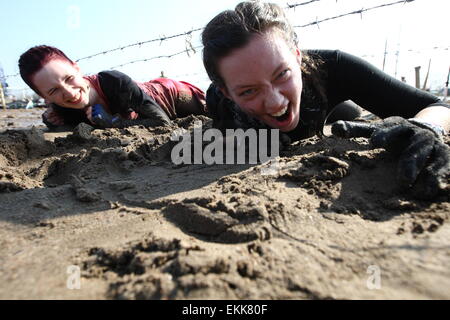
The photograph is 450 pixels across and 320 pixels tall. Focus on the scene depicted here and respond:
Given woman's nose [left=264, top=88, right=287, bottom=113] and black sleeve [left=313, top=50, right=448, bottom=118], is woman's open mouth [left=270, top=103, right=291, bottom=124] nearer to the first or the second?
woman's nose [left=264, top=88, right=287, bottom=113]

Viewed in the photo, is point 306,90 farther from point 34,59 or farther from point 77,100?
point 34,59

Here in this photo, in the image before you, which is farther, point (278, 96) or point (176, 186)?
point (278, 96)

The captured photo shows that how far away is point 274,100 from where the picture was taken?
1743mm

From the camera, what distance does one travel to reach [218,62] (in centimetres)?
183

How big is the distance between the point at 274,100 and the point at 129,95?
1.94 meters

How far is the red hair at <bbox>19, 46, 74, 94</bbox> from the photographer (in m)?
2.91

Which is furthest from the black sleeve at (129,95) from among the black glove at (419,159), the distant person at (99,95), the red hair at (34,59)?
the black glove at (419,159)

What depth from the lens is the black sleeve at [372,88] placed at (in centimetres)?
197

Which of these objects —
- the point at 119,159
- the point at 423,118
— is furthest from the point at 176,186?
the point at 423,118

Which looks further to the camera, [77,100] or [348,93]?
[77,100]

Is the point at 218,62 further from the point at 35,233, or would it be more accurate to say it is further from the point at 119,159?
the point at 35,233

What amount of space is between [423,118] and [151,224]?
1547mm

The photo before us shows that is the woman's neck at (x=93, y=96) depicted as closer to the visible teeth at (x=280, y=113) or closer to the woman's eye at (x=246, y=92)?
the woman's eye at (x=246, y=92)

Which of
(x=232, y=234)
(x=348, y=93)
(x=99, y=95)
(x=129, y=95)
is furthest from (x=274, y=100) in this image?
(x=99, y=95)
